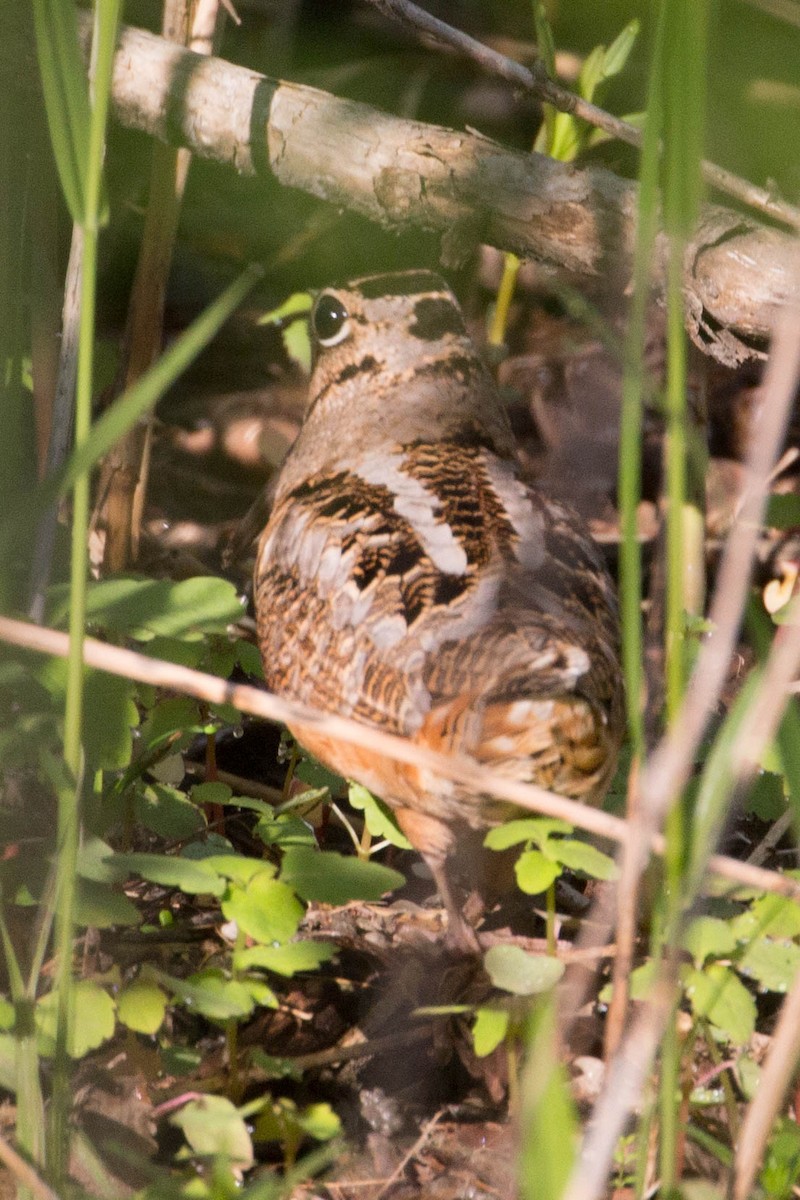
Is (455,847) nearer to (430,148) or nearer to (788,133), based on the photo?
(430,148)

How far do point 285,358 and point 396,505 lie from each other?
2.38m

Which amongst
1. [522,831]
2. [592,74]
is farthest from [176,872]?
[592,74]

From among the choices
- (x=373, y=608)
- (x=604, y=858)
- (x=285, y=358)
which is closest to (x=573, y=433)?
(x=285, y=358)

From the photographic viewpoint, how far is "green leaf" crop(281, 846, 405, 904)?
78.7 inches

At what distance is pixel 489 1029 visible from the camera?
200 cm

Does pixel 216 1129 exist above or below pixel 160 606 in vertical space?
below

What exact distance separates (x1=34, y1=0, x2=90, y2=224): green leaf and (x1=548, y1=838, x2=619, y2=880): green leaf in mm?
Answer: 1088

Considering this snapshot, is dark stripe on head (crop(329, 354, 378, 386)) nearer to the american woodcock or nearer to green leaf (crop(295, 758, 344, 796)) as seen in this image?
the american woodcock

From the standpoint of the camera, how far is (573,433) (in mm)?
4371

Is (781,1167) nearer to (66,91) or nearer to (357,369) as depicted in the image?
(66,91)

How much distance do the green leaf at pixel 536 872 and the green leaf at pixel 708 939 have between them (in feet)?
0.71

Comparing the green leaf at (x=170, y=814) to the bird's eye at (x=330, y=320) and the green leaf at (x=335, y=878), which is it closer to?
the green leaf at (x=335, y=878)

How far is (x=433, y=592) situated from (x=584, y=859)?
542mm

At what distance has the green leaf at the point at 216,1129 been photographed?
1854 millimetres
